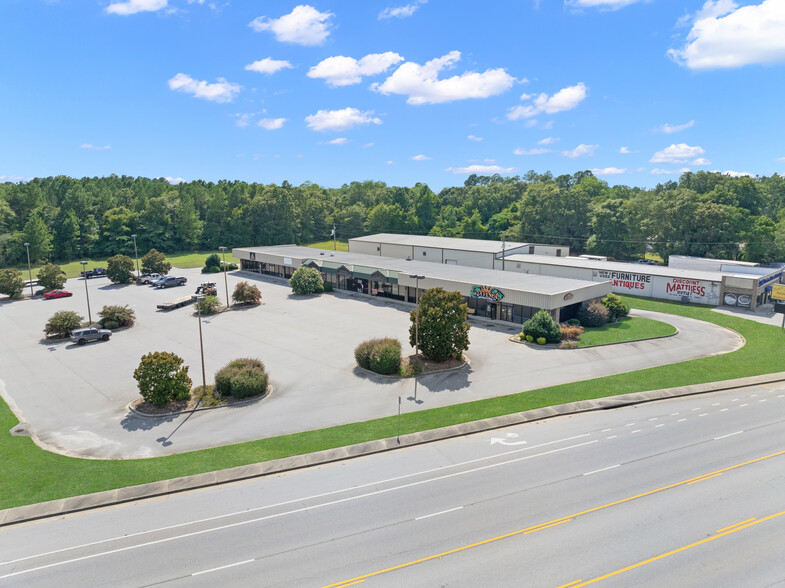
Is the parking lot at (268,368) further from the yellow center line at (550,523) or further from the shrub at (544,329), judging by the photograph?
the yellow center line at (550,523)

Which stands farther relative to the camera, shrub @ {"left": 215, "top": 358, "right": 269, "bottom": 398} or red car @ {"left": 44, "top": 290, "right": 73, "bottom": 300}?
red car @ {"left": 44, "top": 290, "right": 73, "bottom": 300}

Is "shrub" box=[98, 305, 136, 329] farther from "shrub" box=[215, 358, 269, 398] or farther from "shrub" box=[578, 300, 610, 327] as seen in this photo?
"shrub" box=[578, 300, 610, 327]

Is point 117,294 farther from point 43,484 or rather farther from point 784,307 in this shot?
point 784,307

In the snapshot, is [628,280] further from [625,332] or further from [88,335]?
[88,335]

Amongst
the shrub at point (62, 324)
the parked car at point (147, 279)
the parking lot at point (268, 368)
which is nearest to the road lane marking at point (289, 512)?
the parking lot at point (268, 368)

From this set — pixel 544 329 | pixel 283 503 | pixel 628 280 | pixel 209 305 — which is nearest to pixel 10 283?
pixel 209 305

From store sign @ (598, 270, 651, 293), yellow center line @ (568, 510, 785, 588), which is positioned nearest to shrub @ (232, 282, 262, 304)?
store sign @ (598, 270, 651, 293)
